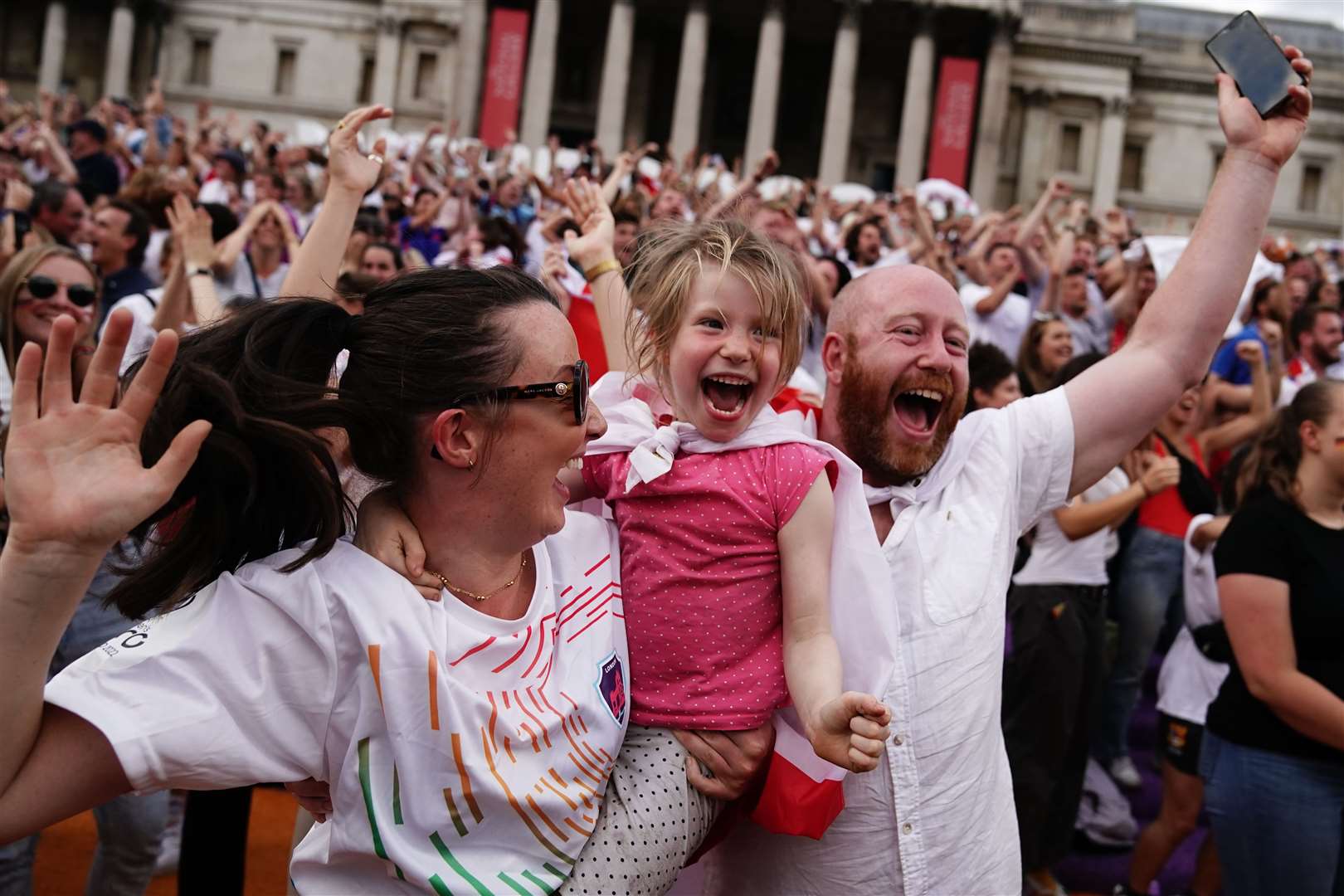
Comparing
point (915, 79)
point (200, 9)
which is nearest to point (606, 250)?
point (915, 79)

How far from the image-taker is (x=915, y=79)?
4538cm

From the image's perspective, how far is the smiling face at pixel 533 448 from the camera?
214 centimetres

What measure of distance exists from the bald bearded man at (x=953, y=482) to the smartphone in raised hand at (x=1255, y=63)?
0.03 meters

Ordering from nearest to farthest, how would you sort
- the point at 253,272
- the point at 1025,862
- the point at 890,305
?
1. the point at 890,305
2. the point at 1025,862
3. the point at 253,272

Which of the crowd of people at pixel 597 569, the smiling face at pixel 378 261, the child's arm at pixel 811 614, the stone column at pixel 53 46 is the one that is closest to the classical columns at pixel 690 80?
the stone column at pixel 53 46

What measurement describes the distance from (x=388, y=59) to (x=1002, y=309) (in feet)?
159

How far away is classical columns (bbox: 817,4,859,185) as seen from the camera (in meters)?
45.1

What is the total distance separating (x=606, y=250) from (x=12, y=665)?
1.84 m

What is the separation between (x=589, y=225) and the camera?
320 centimetres

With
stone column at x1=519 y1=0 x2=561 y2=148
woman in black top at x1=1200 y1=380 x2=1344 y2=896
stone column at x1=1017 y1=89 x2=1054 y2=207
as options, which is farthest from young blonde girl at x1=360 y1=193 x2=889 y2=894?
stone column at x1=1017 y1=89 x2=1054 y2=207

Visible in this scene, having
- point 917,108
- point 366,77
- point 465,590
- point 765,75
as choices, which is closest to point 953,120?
point 917,108

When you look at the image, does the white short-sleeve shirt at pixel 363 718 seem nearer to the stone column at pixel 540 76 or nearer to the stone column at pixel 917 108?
the stone column at pixel 917 108

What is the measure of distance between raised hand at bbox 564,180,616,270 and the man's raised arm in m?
1.20

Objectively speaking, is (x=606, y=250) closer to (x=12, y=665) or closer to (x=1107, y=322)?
(x=12, y=665)
